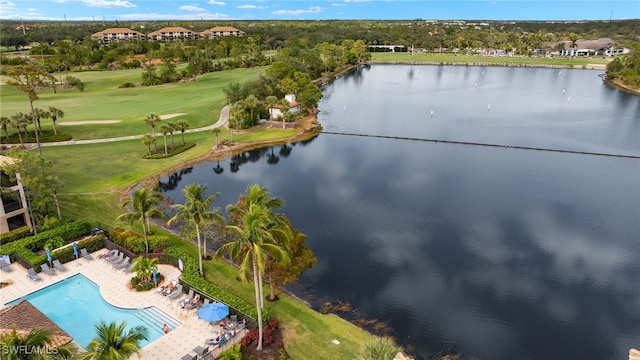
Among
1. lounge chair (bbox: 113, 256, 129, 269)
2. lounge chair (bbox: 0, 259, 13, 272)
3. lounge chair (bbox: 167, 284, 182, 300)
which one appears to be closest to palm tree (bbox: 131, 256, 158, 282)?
lounge chair (bbox: 113, 256, 129, 269)

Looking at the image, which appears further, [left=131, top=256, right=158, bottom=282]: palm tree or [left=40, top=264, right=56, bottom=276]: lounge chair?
[left=40, top=264, right=56, bottom=276]: lounge chair

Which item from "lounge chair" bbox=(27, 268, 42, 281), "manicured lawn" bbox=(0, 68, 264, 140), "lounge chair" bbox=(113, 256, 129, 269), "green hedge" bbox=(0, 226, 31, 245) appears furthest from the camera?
"manicured lawn" bbox=(0, 68, 264, 140)

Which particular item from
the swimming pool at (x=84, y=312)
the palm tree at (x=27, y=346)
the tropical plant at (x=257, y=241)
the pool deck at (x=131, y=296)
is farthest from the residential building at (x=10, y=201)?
the tropical plant at (x=257, y=241)

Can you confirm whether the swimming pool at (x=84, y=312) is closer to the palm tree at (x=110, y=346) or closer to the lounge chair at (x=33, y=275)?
the lounge chair at (x=33, y=275)

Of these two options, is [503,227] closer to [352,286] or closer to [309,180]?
[352,286]

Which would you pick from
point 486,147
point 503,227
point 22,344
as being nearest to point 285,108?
point 486,147

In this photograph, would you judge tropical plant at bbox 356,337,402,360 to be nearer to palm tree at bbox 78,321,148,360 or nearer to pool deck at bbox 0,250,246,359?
palm tree at bbox 78,321,148,360

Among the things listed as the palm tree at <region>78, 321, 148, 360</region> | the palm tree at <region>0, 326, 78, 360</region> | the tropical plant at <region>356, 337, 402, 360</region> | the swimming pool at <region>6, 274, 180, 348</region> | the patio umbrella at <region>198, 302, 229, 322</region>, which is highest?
the palm tree at <region>0, 326, 78, 360</region>
